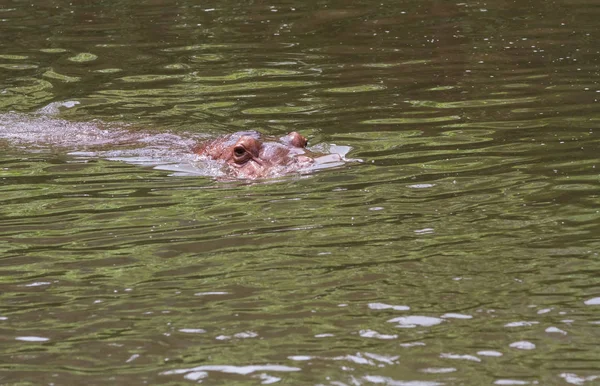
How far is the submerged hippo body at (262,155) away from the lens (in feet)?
34.1

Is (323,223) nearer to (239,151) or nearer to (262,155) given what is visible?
(262,155)

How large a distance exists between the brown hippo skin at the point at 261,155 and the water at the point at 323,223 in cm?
32

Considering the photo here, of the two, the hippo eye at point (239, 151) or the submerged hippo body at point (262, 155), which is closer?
the submerged hippo body at point (262, 155)

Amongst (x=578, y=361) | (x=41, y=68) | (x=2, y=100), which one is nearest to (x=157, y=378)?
(x=578, y=361)

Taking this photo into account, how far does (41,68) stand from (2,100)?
5.36 ft

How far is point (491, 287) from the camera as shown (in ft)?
22.9

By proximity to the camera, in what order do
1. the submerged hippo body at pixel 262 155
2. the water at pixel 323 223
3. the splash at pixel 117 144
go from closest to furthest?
1. the water at pixel 323 223
2. the submerged hippo body at pixel 262 155
3. the splash at pixel 117 144

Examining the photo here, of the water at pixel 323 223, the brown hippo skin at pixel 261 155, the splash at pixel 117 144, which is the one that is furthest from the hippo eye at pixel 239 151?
the water at pixel 323 223

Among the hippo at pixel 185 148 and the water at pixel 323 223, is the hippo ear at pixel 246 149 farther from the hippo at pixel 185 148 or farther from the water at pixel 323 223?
the water at pixel 323 223

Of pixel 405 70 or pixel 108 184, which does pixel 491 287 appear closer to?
pixel 108 184

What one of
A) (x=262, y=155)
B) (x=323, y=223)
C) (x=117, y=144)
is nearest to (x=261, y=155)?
(x=262, y=155)

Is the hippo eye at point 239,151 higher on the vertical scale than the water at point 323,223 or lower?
higher

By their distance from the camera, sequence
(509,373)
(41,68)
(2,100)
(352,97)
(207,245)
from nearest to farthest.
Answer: (509,373), (207,245), (352,97), (2,100), (41,68)

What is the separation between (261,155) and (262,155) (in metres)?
0.01
